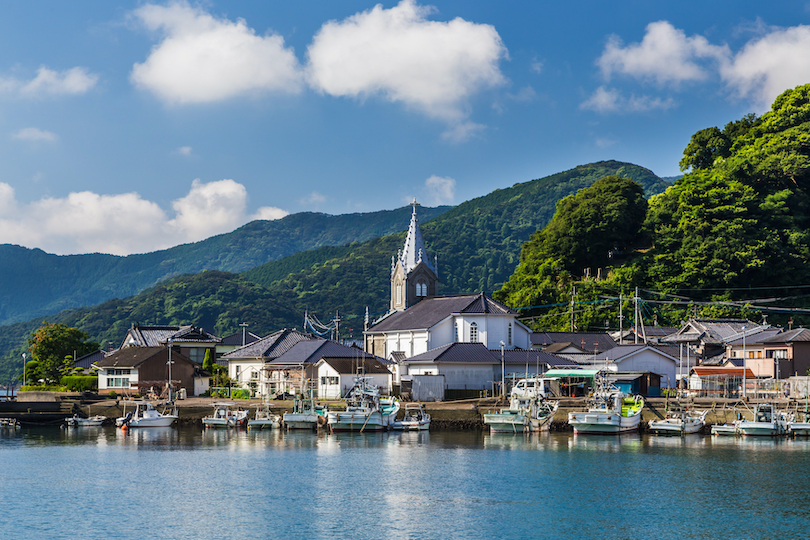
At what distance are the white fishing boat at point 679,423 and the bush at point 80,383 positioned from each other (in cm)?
4849

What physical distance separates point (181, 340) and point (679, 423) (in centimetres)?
5164

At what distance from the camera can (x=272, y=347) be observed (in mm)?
75562

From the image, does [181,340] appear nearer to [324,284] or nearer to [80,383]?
[80,383]

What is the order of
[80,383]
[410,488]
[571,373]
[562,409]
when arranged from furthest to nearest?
[80,383]
[571,373]
[562,409]
[410,488]

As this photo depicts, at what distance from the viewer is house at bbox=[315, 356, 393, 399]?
63.3m

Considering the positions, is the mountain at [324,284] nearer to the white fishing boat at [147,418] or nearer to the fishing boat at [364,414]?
the white fishing boat at [147,418]

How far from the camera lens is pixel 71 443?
51031mm

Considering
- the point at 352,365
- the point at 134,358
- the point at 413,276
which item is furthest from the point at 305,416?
the point at 413,276

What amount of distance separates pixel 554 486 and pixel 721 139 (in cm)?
7890

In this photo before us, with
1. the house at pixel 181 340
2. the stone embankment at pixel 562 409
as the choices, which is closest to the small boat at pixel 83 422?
the stone embankment at pixel 562 409

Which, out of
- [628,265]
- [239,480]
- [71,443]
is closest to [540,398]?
[239,480]

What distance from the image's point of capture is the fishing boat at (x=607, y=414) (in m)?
52.1

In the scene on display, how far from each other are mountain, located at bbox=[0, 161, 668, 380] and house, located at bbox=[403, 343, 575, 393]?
51582 millimetres

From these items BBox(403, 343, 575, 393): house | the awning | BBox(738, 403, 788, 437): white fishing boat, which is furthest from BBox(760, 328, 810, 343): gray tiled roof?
BBox(403, 343, 575, 393): house
